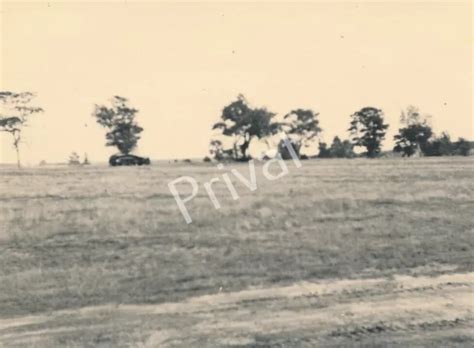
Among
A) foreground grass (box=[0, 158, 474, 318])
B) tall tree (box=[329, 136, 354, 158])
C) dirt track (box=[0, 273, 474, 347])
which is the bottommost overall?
dirt track (box=[0, 273, 474, 347])

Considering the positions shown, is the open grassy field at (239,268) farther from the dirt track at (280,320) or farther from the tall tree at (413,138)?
the tall tree at (413,138)

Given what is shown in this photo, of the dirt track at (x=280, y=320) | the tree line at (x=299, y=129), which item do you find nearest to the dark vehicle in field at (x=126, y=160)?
the tree line at (x=299, y=129)

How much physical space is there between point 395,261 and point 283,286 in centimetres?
368

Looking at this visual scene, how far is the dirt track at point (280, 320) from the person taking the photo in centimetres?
834

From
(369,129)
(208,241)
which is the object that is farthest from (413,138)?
(208,241)

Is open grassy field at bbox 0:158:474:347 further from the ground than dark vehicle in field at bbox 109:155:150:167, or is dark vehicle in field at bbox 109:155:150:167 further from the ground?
dark vehicle in field at bbox 109:155:150:167

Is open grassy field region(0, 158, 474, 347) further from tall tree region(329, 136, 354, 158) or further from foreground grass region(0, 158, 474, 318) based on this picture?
tall tree region(329, 136, 354, 158)

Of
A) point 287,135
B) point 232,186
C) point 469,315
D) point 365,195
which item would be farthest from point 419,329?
point 287,135

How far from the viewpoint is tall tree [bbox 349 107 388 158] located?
61906 mm

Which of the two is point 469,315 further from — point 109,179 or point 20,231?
point 109,179

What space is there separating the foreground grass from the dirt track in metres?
0.86

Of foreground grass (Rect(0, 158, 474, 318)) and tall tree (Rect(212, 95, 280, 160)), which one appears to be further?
tall tree (Rect(212, 95, 280, 160))

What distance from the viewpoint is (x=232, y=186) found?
2567 cm

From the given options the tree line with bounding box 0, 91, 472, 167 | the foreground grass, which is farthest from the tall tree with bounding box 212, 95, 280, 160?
the foreground grass
